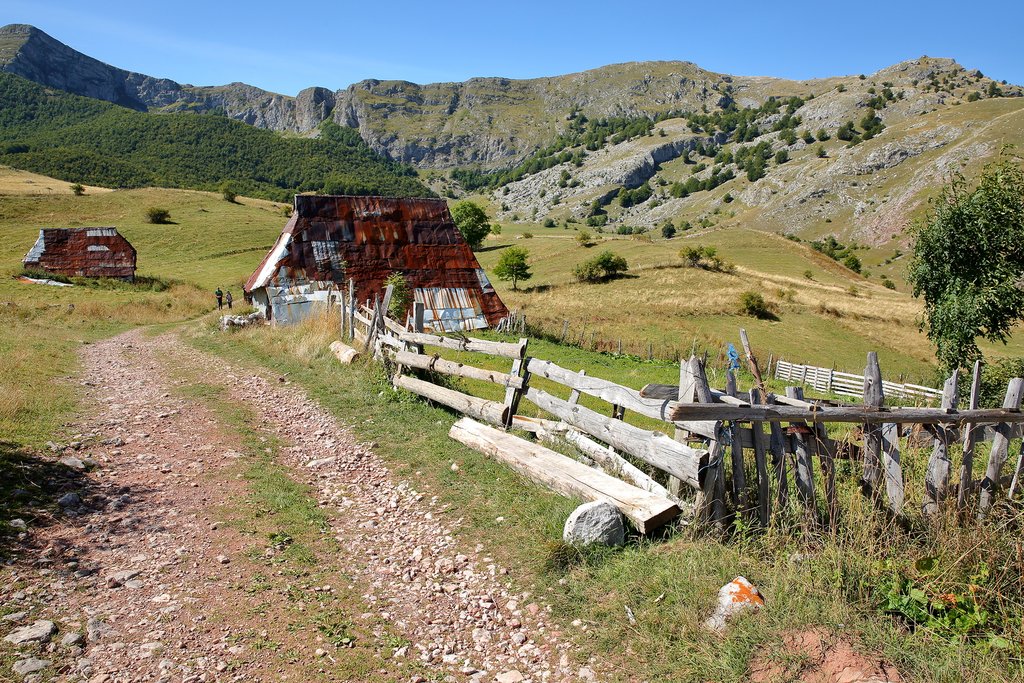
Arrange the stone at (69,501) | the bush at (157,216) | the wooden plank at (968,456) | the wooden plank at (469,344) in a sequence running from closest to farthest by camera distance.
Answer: the wooden plank at (968,456) < the stone at (69,501) < the wooden plank at (469,344) < the bush at (157,216)

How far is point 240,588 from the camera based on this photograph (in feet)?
16.6

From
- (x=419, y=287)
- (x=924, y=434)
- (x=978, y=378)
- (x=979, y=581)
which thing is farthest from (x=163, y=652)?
(x=419, y=287)

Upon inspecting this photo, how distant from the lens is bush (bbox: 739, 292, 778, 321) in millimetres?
45875

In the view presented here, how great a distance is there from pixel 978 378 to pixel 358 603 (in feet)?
22.0

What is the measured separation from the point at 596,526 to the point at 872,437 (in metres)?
2.76

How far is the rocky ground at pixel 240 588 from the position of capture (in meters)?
4.20

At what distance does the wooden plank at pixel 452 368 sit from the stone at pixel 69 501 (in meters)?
5.45

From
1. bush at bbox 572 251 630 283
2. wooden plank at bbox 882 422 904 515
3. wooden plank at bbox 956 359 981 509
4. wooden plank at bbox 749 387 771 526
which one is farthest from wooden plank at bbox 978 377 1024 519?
bush at bbox 572 251 630 283

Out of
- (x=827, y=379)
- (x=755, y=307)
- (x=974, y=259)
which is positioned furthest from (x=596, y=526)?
(x=755, y=307)

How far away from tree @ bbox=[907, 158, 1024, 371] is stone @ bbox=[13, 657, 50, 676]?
25.1 meters

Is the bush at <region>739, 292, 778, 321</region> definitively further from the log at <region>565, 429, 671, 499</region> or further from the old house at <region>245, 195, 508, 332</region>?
the log at <region>565, 429, 671, 499</region>

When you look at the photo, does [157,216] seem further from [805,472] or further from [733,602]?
[733,602]

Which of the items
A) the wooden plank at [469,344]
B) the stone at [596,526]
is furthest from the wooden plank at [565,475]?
the wooden plank at [469,344]

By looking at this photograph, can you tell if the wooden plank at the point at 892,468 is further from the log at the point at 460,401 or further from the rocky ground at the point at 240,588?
the log at the point at 460,401
